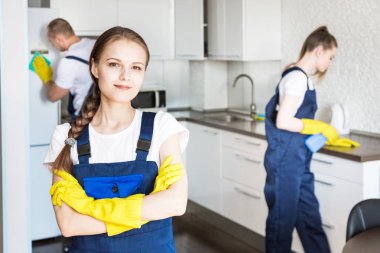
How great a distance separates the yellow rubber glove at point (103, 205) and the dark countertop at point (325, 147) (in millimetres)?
1985

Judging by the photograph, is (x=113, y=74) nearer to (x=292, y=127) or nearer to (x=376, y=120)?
(x=292, y=127)

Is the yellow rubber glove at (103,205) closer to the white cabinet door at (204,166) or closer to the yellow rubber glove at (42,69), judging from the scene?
the yellow rubber glove at (42,69)

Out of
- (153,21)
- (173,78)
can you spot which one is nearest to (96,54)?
(153,21)

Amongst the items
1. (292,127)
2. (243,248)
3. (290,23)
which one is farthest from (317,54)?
(243,248)

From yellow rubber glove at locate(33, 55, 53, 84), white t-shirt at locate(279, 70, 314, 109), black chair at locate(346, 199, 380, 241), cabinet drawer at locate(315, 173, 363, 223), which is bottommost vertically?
cabinet drawer at locate(315, 173, 363, 223)

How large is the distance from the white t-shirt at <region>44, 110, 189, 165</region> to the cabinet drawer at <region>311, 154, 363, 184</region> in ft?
6.08

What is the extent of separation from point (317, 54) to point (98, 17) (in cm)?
214

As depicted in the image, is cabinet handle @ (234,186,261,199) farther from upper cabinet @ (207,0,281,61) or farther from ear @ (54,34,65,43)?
ear @ (54,34,65,43)

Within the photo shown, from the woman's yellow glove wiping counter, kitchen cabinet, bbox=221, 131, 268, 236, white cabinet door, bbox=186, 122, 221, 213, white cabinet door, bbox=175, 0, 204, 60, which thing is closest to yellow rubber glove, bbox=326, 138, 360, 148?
the woman's yellow glove wiping counter

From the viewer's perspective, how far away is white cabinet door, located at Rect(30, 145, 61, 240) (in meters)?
4.46

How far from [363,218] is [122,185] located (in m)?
1.05

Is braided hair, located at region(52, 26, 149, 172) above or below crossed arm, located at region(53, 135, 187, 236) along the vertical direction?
above

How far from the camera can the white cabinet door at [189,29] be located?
527cm

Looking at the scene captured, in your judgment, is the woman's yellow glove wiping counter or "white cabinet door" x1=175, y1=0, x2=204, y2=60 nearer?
the woman's yellow glove wiping counter
